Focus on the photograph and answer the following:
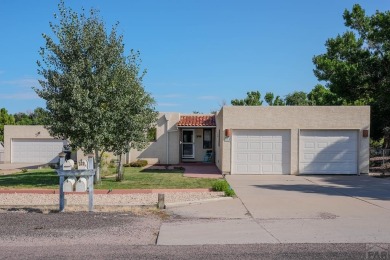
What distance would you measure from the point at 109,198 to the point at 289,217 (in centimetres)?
551

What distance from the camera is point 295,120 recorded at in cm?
1972

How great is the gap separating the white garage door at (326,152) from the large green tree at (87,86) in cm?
852

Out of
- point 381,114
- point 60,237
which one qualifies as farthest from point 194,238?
point 381,114

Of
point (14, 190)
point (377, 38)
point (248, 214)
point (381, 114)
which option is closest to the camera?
point (248, 214)

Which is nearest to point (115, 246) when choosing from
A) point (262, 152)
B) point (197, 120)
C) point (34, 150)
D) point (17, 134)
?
point (262, 152)

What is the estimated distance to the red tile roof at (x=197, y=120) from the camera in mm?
27020

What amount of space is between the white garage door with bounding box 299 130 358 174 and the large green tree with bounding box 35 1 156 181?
852cm

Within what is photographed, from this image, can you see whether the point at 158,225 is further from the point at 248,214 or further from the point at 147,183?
the point at 147,183

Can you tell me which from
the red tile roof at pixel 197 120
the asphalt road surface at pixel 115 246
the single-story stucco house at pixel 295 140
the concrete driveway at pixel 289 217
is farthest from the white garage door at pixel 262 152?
the asphalt road surface at pixel 115 246

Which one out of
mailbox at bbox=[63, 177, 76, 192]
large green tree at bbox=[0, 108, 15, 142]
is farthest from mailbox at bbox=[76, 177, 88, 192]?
large green tree at bbox=[0, 108, 15, 142]

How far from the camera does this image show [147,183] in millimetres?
15891

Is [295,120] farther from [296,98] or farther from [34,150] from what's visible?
[296,98]

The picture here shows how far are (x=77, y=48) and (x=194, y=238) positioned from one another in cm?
955

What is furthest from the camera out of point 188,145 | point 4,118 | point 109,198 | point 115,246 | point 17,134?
point 4,118
